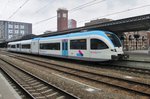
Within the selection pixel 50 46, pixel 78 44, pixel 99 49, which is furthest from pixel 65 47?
pixel 99 49

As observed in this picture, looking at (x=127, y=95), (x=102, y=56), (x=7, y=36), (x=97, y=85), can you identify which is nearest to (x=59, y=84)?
(x=97, y=85)

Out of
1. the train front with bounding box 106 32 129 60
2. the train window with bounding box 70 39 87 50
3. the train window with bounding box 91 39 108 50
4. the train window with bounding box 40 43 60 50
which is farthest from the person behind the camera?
the train window with bounding box 40 43 60 50

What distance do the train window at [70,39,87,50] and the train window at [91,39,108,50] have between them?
45.4 inches

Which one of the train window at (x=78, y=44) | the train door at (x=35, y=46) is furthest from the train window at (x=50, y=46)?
the train window at (x=78, y=44)

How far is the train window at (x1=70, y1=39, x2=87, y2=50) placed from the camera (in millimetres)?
17942

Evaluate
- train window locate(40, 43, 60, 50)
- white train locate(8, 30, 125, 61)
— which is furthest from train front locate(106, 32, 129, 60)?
train window locate(40, 43, 60, 50)

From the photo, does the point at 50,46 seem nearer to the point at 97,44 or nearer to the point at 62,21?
the point at 97,44

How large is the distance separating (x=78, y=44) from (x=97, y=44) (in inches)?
118

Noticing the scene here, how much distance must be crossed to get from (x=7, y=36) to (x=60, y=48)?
352 ft

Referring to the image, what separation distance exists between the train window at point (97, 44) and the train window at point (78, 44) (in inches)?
45.4

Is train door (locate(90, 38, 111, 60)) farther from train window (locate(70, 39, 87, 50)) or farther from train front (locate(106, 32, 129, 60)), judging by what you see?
train window (locate(70, 39, 87, 50))

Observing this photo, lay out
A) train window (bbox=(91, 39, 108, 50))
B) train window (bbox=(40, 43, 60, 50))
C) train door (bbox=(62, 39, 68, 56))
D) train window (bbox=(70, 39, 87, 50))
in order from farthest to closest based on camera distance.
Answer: train window (bbox=(40, 43, 60, 50)) → train door (bbox=(62, 39, 68, 56)) → train window (bbox=(70, 39, 87, 50)) → train window (bbox=(91, 39, 108, 50))

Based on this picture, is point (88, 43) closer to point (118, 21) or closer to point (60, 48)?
point (60, 48)

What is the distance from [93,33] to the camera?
55.7ft
